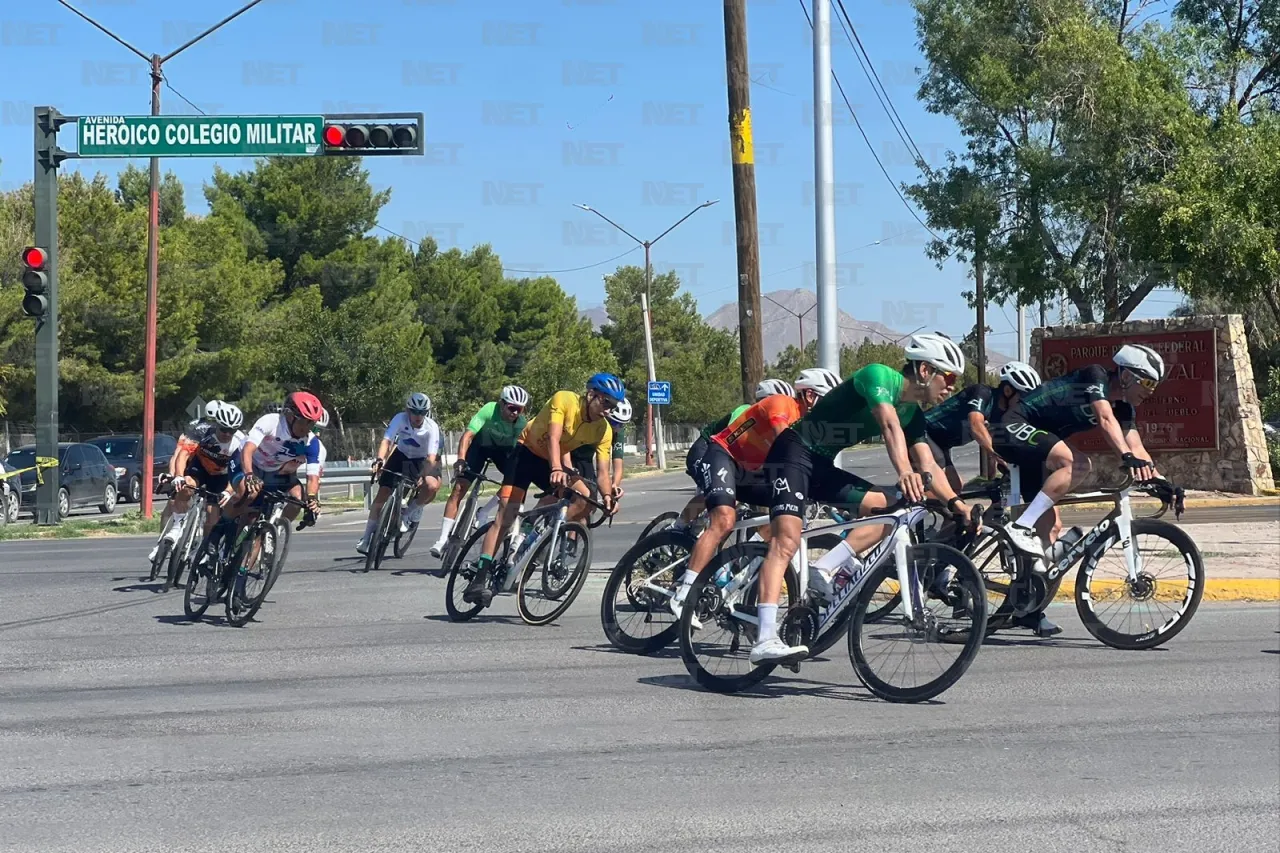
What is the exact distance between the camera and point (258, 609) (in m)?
10.9

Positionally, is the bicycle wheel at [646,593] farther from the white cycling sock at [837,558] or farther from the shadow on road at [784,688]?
the white cycling sock at [837,558]

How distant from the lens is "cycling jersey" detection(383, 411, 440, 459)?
14227 mm

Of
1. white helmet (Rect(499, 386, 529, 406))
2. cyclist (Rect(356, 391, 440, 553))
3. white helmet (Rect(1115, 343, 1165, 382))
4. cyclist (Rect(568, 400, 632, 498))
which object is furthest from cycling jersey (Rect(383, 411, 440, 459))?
white helmet (Rect(1115, 343, 1165, 382))

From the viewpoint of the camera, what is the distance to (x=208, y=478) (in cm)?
1216

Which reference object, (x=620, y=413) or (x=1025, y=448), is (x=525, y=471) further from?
(x=1025, y=448)

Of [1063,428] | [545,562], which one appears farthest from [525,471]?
[1063,428]

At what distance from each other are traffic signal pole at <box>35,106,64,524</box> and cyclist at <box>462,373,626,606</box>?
47.1ft

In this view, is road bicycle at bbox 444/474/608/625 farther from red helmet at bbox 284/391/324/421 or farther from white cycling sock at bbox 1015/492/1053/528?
white cycling sock at bbox 1015/492/1053/528

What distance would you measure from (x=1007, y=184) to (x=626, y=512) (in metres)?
12.4

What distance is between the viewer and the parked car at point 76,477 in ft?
92.5

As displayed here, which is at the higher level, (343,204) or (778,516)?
(343,204)

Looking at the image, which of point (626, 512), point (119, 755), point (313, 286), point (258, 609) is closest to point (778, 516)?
point (119, 755)

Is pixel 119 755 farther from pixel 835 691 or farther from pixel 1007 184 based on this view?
pixel 1007 184

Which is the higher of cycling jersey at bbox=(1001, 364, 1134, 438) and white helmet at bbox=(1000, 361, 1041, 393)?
white helmet at bbox=(1000, 361, 1041, 393)
